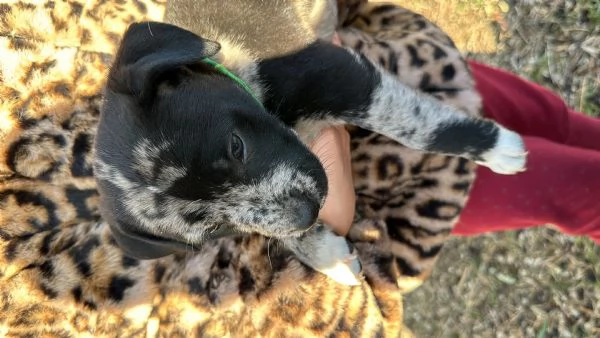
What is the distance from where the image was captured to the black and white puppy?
2.02 m

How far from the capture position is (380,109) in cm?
238

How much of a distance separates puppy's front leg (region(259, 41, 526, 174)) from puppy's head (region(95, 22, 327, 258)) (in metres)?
0.32

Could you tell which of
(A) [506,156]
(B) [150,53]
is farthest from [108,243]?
(A) [506,156]

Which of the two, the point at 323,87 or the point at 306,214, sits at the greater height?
the point at 323,87

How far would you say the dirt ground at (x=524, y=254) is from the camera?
3.70 meters

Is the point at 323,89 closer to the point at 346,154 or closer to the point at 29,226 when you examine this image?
the point at 346,154

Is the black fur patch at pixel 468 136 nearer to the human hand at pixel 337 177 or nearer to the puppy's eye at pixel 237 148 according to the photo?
the human hand at pixel 337 177

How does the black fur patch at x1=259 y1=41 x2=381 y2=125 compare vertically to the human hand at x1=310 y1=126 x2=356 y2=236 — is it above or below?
above

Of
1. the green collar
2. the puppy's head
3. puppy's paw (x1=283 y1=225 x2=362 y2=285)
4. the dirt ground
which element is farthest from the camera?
the dirt ground

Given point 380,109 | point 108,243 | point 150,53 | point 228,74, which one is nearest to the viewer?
point 150,53

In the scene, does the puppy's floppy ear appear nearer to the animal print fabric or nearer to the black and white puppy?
the black and white puppy

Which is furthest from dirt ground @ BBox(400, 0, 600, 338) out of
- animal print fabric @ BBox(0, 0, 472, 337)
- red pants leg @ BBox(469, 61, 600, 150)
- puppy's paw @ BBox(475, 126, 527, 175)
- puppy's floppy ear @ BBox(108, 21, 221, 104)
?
puppy's floppy ear @ BBox(108, 21, 221, 104)

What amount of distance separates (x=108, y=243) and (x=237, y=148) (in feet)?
2.00

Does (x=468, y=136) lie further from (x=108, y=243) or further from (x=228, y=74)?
(x=108, y=243)
